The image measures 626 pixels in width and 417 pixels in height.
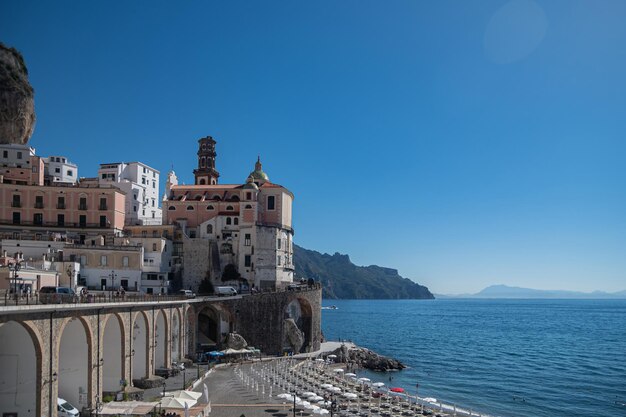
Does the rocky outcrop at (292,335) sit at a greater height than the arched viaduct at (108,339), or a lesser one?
lesser

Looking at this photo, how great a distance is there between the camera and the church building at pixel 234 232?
7831 centimetres

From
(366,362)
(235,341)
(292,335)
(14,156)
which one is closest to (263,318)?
(292,335)

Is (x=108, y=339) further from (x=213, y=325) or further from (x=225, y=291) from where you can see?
(x=225, y=291)

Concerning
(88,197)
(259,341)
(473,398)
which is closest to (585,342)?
(473,398)

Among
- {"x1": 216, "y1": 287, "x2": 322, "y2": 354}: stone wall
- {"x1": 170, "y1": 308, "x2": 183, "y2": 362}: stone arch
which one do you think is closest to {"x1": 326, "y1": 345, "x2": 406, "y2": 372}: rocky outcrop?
{"x1": 216, "y1": 287, "x2": 322, "y2": 354}: stone wall

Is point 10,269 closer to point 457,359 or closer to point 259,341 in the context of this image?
point 259,341

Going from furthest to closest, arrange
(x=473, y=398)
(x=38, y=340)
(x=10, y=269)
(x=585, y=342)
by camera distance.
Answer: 1. (x=585, y=342)
2. (x=473, y=398)
3. (x=10, y=269)
4. (x=38, y=340)

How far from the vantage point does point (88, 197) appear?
74125 mm

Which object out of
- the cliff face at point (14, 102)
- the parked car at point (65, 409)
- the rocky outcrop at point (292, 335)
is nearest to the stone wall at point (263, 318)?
the rocky outcrop at point (292, 335)

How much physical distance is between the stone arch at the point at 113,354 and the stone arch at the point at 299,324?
108ft

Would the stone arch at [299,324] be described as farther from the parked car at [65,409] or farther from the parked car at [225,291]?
the parked car at [65,409]

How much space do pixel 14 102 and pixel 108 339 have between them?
5935cm

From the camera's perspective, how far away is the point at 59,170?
86.1 meters

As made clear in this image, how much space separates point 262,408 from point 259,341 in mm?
27409
